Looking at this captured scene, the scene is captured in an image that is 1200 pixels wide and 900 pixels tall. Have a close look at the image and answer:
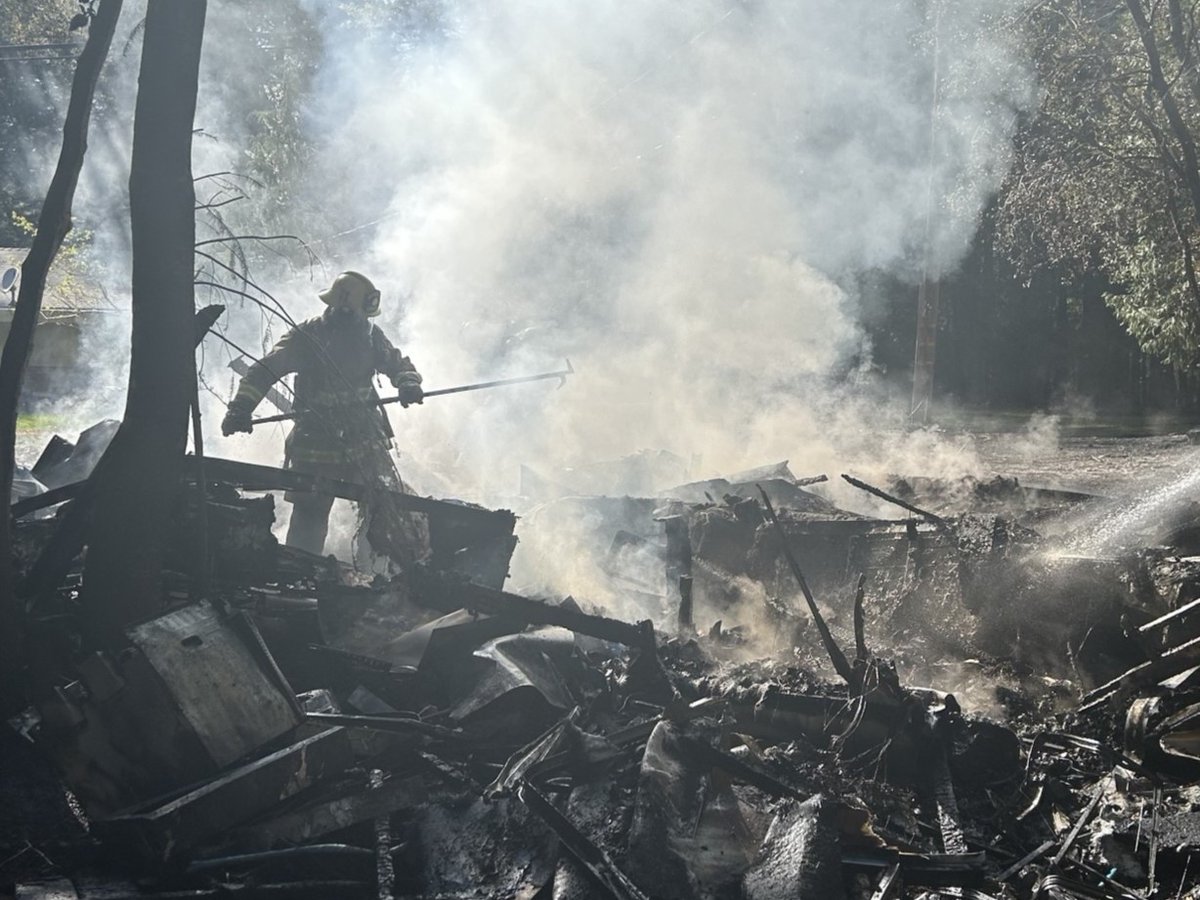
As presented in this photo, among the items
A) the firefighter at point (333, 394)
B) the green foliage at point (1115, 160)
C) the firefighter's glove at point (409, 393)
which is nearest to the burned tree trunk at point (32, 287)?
the firefighter at point (333, 394)

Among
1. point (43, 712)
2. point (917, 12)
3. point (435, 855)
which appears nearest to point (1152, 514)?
point (435, 855)

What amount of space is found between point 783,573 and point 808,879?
12.7ft

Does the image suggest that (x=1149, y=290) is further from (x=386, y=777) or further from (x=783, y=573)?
(x=386, y=777)

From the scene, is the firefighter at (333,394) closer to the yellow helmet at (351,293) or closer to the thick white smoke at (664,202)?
the yellow helmet at (351,293)

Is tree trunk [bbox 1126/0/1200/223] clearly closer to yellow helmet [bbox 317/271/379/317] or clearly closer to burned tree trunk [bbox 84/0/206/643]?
yellow helmet [bbox 317/271/379/317]

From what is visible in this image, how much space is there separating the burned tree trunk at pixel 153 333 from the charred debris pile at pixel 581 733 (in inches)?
11.9

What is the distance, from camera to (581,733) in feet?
13.9

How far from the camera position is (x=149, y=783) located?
3.71 metres

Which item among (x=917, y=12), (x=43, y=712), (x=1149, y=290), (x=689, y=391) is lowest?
(x=43, y=712)

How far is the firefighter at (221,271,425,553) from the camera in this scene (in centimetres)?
622

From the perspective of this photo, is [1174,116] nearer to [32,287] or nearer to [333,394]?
[333,394]

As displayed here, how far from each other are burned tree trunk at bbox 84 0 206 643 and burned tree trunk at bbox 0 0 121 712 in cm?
22

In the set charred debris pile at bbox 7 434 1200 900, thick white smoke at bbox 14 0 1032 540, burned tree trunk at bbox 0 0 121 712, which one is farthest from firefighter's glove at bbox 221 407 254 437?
thick white smoke at bbox 14 0 1032 540

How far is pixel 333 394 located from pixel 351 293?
898 mm
